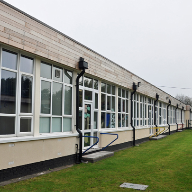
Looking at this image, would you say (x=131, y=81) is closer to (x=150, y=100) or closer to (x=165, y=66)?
(x=150, y=100)

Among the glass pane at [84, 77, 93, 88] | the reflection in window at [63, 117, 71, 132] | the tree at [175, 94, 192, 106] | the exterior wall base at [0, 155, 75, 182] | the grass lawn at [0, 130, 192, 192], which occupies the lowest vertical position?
the grass lawn at [0, 130, 192, 192]

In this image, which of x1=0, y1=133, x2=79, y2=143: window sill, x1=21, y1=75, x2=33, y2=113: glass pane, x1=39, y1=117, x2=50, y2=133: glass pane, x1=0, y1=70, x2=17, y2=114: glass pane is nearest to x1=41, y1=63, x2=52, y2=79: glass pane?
x1=21, y1=75, x2=33, y2=113: glass pane

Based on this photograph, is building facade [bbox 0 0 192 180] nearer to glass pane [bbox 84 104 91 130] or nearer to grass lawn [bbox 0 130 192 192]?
glass pane [bbox 84 104 91 130]

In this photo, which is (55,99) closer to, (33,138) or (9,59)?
(33,138)

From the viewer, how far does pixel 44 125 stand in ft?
24.4

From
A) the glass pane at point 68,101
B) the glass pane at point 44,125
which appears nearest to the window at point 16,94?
the glass pane at point 44,125

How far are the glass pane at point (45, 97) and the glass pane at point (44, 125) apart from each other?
0.21 meters

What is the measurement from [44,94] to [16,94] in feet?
3.86

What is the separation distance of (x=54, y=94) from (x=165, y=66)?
109 ft


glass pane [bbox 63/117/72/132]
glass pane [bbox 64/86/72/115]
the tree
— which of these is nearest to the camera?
glass pane [bbox 63/117/72/132]

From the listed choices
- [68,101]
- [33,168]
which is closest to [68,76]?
[68,101]

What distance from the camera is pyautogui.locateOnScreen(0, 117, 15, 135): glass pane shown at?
19.7 feet

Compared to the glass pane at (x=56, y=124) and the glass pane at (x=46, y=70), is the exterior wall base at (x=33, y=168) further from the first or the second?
the glass pane at (x=46, y=70)

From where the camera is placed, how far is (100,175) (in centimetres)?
693
